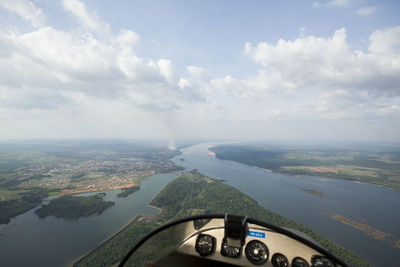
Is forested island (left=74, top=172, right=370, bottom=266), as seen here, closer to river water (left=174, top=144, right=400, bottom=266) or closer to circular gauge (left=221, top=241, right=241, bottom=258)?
river water (left=174, top=144, right=400, bottom=266)

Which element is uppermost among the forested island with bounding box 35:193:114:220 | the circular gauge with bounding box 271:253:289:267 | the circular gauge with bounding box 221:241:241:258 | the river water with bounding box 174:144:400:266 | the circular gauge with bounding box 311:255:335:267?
the circular gauge with bounding box 311:255:335:267

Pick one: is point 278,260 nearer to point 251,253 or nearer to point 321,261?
point 251,253

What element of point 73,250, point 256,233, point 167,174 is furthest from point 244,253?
point 167,174

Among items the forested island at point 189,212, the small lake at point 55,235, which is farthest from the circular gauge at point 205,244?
the small lake at point 55,235

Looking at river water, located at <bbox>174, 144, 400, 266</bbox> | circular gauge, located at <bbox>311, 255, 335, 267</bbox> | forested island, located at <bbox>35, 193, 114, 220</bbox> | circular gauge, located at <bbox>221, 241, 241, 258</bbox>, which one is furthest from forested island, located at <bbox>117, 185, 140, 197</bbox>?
circular gauge, located at <bbox>311, 255, 335, 267</bbox>

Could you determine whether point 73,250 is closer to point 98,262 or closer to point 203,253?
point 98,262

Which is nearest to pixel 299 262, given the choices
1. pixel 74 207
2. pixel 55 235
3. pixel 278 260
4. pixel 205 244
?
Answer: pixel 278 260
